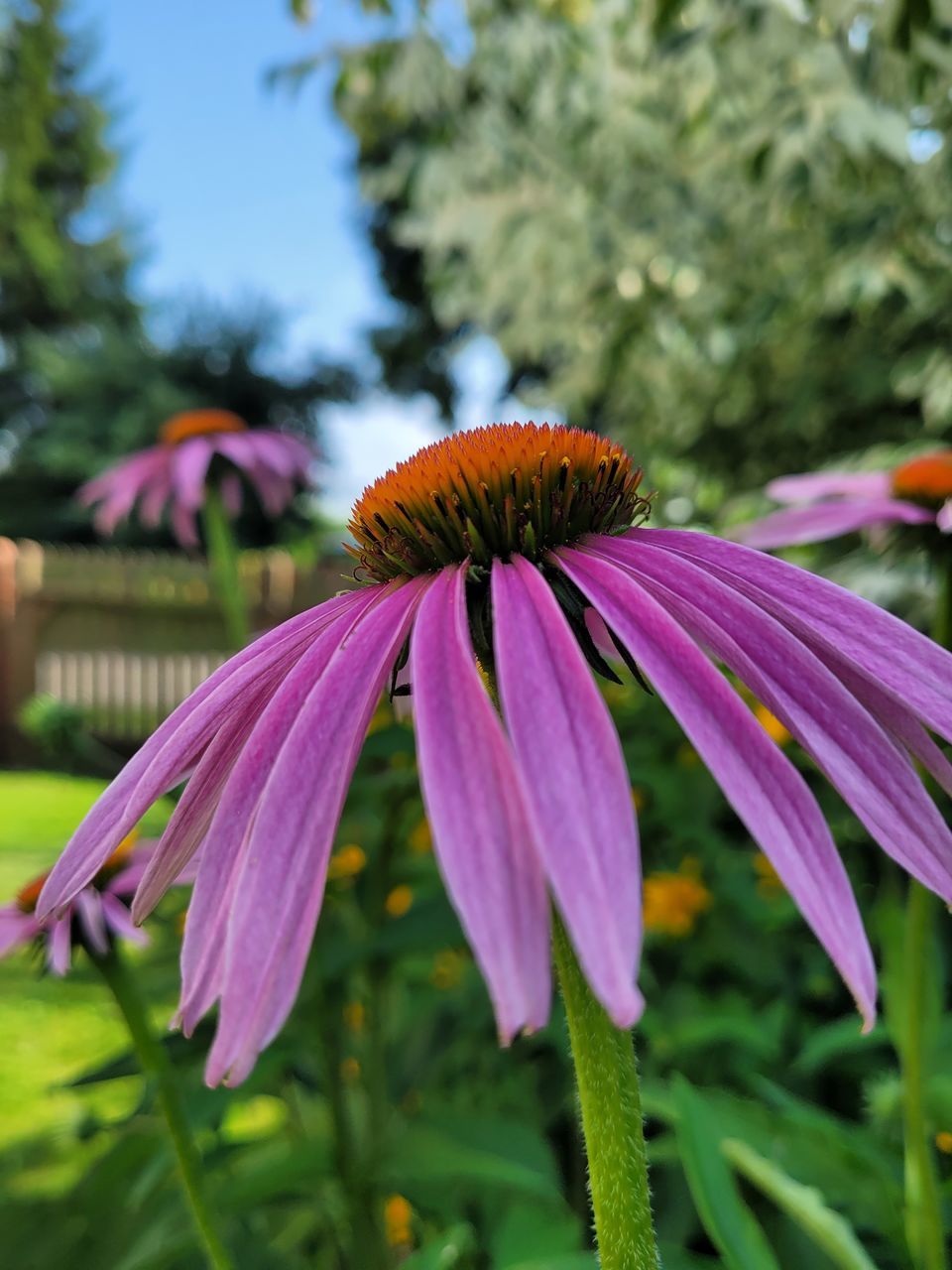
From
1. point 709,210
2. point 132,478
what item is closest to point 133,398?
point 709,210

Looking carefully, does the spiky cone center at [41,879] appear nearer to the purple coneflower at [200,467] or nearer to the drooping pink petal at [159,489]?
the purple coneflower at [200,467]

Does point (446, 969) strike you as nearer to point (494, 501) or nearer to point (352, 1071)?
point (352, 1071)

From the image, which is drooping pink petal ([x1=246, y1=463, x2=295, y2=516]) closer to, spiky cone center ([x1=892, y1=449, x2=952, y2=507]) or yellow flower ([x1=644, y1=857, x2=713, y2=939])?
yellow flower ([x1=644, y1=857, x2=713, y2=939])

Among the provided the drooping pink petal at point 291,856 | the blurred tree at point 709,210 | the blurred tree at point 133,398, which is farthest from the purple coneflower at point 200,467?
the blurred tree at point 133,398

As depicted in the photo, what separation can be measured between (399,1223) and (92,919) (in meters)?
0.85

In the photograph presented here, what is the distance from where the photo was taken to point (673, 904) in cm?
147

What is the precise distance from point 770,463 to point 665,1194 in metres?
2.15

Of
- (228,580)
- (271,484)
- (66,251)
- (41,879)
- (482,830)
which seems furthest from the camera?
(66,251)

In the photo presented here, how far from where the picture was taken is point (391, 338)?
1310 cm

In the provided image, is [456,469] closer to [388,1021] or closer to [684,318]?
[388,1021]

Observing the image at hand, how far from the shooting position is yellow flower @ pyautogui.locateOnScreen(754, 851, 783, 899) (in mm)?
1597

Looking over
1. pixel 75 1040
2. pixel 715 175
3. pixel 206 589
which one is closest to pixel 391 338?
pixel 206 589

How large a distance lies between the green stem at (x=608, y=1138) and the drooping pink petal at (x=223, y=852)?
0.44 ft

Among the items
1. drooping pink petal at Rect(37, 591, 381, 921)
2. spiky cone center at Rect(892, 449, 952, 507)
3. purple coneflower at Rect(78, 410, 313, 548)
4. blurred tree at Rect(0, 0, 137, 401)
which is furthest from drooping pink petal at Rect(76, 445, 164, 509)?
blurred tree at Rect(0, 0, 137, 401)
